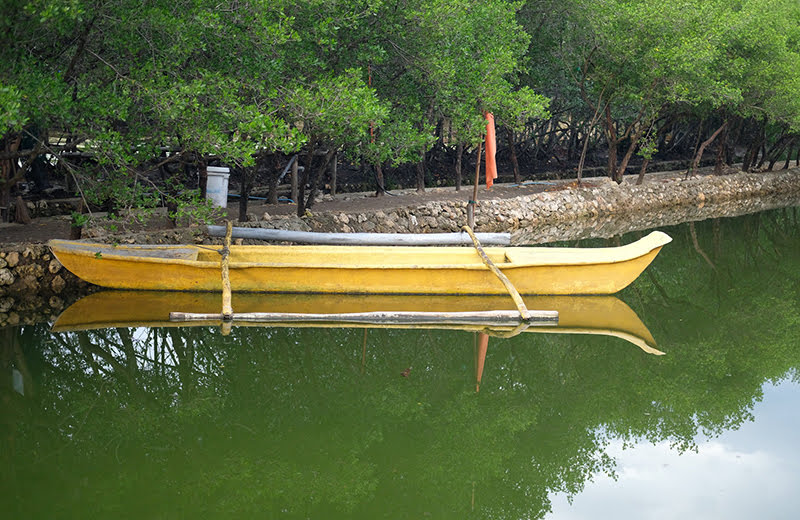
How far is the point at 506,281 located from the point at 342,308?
76.6 inches

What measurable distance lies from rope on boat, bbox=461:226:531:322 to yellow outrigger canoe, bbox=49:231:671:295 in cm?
11

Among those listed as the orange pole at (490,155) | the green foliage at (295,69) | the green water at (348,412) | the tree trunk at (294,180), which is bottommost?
the green water at (348,412)

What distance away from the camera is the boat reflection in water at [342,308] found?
8.72 meters

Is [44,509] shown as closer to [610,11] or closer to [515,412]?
[515,412]

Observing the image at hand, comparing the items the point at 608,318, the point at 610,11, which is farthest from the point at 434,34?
the point at 610,11

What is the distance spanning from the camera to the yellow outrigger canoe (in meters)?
9.42

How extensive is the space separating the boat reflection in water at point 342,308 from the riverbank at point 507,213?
0.60m

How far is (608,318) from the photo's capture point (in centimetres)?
947

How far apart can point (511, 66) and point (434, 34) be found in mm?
1663

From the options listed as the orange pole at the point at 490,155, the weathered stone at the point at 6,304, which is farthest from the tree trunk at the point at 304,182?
the weathered stone at the point at 6,304

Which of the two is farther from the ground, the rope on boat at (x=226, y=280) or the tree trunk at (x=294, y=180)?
the tree trunk at (x=294, y=180)

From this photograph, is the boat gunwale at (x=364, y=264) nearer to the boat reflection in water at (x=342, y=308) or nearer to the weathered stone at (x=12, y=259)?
the boat reflection in water at (x=342, y=308)

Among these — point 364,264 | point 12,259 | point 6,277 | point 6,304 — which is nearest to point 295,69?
point 364,264

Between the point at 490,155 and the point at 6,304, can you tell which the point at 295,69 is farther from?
the point at 6,304
